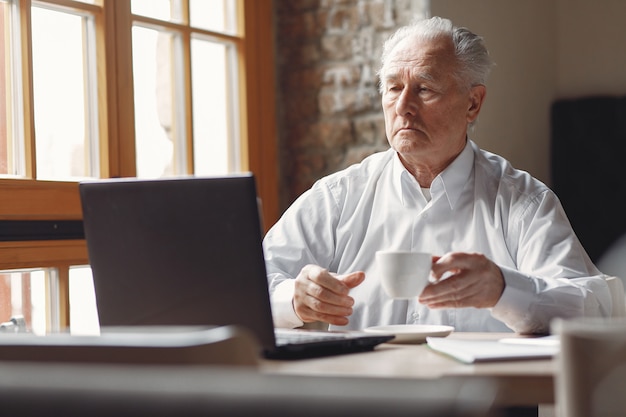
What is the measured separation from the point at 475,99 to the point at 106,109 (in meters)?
1.24

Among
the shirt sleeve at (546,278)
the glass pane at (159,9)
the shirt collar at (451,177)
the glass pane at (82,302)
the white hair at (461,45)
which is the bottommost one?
the glass pane at (82,302)

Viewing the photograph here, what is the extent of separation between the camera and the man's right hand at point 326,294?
63.4 inches

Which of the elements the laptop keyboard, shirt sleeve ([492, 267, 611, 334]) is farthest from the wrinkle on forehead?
the laptop keyboard

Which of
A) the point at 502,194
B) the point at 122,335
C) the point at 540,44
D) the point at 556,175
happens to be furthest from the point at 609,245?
the point at 122,335

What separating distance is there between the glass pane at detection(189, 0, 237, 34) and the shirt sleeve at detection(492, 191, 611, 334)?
1743mm

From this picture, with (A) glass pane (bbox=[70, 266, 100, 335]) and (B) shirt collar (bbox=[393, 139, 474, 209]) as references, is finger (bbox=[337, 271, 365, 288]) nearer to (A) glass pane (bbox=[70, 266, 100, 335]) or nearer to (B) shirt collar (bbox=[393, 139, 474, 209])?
(B) shirt collar (bbox=[393, 139, 474, 209])

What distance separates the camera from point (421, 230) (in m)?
2.16

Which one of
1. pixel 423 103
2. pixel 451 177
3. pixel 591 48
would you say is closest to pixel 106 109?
pixel 423 103

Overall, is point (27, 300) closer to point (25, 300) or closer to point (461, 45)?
point (25, 300)

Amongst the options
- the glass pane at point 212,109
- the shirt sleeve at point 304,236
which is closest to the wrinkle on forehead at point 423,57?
the shirt sleeve at point 304,236

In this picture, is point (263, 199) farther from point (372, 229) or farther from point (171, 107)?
point (372, 229)

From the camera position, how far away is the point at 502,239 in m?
2.09

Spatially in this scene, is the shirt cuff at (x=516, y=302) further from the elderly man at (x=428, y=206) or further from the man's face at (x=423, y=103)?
the man's face at (x=423, y=103)

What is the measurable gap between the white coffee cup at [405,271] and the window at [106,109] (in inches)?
56.6
